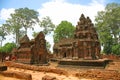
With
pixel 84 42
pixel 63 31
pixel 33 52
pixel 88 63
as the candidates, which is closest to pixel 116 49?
pixel 84 42

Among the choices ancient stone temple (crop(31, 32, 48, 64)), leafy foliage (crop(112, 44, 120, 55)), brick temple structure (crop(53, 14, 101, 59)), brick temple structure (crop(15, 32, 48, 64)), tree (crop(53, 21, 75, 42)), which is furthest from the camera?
tree (crop(53, 21, 75, 42))

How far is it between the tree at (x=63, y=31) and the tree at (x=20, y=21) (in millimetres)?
9400

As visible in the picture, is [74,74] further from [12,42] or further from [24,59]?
[12,42]

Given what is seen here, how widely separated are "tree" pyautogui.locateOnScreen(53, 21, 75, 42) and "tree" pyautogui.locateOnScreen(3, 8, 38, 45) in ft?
30.8

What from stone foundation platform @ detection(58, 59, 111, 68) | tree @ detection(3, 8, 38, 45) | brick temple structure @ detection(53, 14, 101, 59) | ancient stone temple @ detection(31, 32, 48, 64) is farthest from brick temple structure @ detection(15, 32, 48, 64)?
tree @ detection(3, 8, 38, 45)

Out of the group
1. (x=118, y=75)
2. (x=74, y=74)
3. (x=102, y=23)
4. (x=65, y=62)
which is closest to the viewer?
(x=118, y=75)

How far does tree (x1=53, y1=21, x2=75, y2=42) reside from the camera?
54.5m

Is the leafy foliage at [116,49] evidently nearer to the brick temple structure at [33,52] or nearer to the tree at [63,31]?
the tree at [63,31]

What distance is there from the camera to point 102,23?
149 ft

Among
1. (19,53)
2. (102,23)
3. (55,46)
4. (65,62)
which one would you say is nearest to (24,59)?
(19,53)

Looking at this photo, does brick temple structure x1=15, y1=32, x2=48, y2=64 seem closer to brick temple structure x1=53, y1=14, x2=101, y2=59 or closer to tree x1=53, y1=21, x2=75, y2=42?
brick temple structure x1=53, y1=14, x2=101, y2=59

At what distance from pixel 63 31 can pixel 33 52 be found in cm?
2961

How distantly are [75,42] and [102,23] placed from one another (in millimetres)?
21059

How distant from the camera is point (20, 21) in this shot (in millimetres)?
46156
